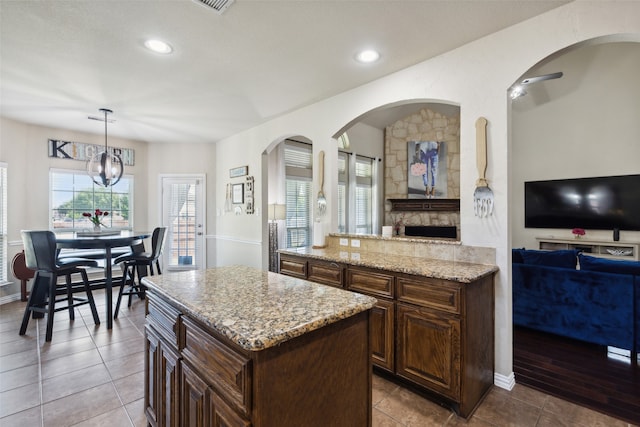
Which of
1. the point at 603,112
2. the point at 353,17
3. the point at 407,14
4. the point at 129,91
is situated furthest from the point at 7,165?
the point at 603,112

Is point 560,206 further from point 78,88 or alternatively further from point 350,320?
point 78,88

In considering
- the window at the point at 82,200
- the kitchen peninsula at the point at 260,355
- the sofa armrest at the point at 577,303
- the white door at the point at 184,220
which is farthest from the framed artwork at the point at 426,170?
the window at the point at 82,200

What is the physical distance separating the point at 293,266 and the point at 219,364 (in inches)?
79.0

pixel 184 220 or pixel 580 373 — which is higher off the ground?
pixel 184 220

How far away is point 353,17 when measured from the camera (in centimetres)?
212

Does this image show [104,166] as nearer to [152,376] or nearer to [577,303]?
[152,376]

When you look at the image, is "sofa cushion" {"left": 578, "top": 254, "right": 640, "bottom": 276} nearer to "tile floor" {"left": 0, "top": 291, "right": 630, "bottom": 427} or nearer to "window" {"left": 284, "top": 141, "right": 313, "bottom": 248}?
"tile floor" {"left": 0, "top": 291, "right": 630, "bottom": 427}

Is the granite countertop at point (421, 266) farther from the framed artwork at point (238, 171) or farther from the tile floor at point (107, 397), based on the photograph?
the framed artwork at point (238, 171)

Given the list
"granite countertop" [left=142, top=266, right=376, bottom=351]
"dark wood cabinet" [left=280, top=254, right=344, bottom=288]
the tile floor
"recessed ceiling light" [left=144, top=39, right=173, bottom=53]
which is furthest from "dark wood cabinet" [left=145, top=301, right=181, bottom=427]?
"recessed ceiling light" [left=144, top=39, right=173, bottom=53]

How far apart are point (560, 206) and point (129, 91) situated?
7.29m

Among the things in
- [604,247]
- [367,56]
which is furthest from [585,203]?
[367,56]

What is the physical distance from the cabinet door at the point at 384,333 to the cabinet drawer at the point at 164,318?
4.53ft

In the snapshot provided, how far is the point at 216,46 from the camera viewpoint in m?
2.49

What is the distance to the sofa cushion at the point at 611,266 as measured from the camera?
101 inches
